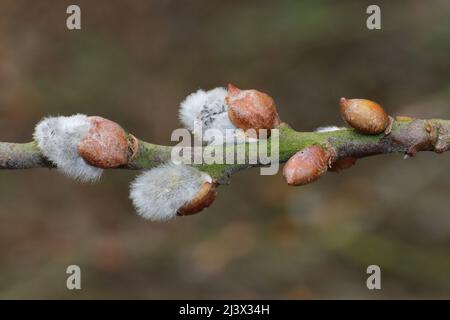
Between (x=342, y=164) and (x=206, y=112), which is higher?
(x=206, y=112)

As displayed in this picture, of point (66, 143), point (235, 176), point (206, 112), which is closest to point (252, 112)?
point (206, 112)

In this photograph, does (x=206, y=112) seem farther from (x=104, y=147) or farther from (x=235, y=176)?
(x=235, y=176)

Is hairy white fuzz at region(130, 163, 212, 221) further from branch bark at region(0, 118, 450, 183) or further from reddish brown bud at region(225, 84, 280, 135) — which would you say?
reddish brown bud at region(225, 84, 280, 135)

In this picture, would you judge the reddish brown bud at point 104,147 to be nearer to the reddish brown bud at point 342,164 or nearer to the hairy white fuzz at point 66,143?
the hairy white fuzz at point 66,143

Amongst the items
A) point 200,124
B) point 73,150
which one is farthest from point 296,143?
point 73,150

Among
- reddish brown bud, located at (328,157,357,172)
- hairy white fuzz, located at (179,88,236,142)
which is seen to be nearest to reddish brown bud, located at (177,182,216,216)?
hairy white fuzz, located at (179,88,236,142)

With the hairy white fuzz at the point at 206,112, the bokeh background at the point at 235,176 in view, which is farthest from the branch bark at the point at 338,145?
the bokeh background at the point at 235,176
